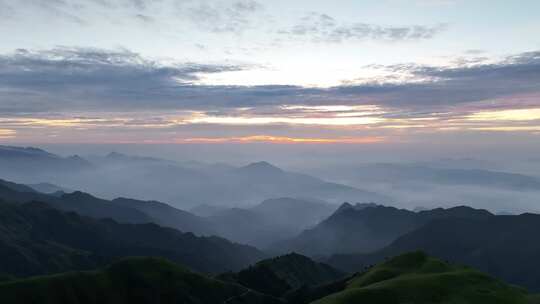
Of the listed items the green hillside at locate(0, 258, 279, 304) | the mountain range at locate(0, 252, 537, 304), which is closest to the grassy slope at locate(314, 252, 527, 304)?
the mountain range at locate(0, 252, 537, 304)

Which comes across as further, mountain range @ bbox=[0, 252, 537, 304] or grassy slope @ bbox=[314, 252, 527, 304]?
mountain range @ bbox=[0, 252, 537, 304]

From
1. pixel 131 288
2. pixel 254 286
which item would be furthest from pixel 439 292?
pixel 254 286

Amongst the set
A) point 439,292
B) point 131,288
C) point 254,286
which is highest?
point 439,292

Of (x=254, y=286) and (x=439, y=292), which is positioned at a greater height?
(x=439, y=292)

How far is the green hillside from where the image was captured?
126188mm

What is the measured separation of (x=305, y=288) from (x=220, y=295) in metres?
27.7

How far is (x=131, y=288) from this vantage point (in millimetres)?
141500

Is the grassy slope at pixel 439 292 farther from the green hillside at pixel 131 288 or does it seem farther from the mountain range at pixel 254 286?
the green hillside at pixel 131 288

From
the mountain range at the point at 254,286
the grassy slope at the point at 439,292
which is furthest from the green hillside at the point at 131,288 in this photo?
Result: the grassy slope at the point at 439,292

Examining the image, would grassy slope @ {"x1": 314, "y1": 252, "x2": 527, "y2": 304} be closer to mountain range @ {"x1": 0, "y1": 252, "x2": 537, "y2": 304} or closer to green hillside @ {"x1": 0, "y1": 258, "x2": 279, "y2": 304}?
mountain range @ {"x1": 0, "y1": 252, "x2": 537, "y2": 304}

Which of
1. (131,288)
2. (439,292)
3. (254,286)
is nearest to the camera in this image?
(439,292)

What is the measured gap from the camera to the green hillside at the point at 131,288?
414ft

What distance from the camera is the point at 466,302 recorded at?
248ft

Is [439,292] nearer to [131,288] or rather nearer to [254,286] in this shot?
[131,288]
